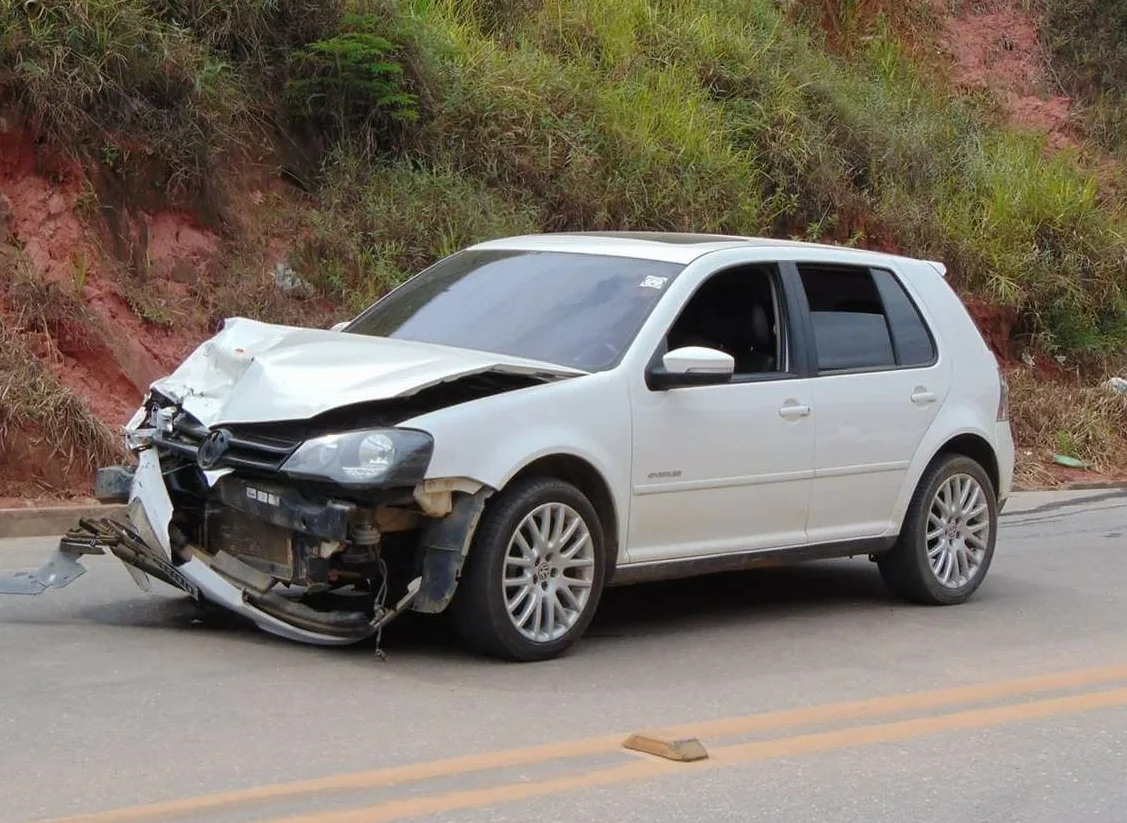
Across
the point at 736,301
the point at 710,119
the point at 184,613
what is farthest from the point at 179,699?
the point at 710,119

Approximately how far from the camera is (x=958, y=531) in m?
8.67

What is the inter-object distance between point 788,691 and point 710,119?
11621 millimetres

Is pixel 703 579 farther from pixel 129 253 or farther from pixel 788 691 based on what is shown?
pixel 129 253

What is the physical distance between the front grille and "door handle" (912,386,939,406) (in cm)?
335

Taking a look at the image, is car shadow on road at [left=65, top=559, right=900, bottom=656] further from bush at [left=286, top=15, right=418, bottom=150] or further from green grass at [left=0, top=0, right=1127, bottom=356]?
bush at [left=286, top=15, right=418, bottom=150]

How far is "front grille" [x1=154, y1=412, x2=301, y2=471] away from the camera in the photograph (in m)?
6.45

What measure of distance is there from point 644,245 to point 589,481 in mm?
1400

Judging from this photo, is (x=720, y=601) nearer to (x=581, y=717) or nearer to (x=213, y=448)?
(x=581, y=717)

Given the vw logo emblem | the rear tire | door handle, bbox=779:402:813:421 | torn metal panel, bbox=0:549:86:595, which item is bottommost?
the rear tire

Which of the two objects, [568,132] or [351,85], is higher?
[351,85]

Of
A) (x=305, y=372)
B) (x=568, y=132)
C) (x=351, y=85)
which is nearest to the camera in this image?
(x=305, y=372)

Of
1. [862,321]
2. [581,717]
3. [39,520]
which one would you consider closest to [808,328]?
[862,321]

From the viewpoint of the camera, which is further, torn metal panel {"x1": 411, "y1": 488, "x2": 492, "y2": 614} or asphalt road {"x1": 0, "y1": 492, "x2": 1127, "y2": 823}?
torn metal panel {"x1": 411, "y1": 488, "x2": 492, "y2": 614}

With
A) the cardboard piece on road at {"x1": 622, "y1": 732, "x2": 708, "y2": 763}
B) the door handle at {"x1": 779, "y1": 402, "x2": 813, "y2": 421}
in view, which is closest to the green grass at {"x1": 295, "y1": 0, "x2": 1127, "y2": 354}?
the door handle at {"x1": 779, "y1": 402, "x2": 813, "y2": 421}
